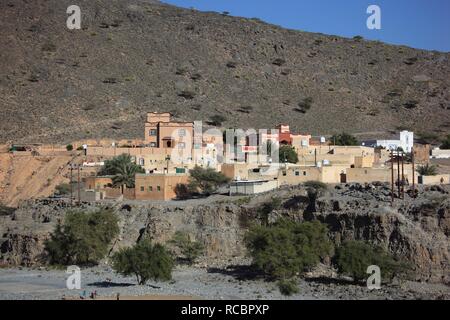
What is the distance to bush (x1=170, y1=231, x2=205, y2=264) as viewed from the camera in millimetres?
40312

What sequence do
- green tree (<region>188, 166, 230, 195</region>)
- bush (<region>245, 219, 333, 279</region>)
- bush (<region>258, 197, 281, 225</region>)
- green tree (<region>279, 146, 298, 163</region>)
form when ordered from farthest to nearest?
green tree (<region>279, 146, 298, 163</region>) < green tree (<region>188, 166, 230, 195</region>) < bush (<region>258, 197, 281, 225</region>) < bush (<region>245, 219, 333, 279</region>)

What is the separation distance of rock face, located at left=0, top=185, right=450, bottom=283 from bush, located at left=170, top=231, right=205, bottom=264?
1.85 ft

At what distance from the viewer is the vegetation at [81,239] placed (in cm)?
4088

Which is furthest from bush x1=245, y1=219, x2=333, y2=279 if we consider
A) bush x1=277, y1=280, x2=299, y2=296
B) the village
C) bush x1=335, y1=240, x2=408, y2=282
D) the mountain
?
the mountain

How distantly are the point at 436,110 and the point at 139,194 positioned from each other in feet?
127

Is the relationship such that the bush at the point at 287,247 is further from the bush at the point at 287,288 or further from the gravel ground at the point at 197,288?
the bush at the point at 287,288

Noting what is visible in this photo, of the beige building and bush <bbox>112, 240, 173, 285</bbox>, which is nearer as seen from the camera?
bush <bbox>112, 240, 173, 285</bbox>

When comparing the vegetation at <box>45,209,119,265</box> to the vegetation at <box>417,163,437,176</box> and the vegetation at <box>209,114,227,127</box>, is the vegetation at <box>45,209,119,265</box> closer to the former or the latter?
the vegetation at <box>417,163,437,176</box>

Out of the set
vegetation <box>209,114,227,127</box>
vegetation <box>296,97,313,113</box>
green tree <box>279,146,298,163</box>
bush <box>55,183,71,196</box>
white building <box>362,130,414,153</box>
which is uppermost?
vegetation <box>296,97,313,113</box>

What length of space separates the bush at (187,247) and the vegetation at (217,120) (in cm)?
2817

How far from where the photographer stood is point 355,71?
86.5m

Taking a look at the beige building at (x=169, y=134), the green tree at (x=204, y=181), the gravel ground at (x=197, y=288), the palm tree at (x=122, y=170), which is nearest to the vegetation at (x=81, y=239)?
the gravel ground at (x=197, y=288)

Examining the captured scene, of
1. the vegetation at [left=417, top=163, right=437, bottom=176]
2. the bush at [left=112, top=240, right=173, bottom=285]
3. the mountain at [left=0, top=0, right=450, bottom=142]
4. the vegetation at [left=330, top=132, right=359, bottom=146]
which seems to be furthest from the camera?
the mountain at [left=0, top=0, right=450, bottom=142]
